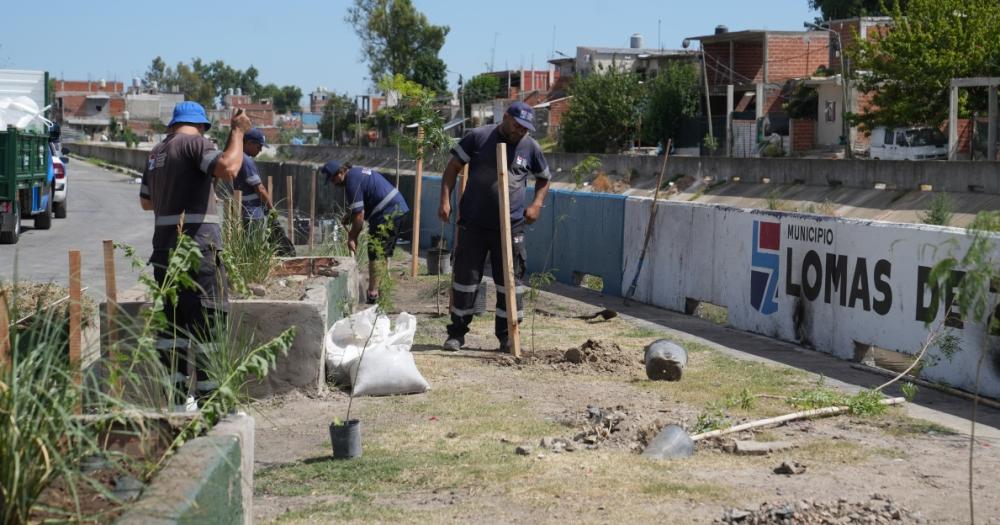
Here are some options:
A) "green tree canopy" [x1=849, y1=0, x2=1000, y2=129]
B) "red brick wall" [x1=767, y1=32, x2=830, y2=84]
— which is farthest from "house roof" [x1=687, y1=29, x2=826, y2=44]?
"green tree canopy" [x1=849, y1=0, x2=1000, y2=129]

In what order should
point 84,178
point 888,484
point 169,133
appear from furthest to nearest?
point 84,178 < point 169,133 < point 888,484

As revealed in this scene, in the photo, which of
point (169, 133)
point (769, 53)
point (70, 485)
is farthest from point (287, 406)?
point (769, 53)

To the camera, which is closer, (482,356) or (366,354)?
(366,354)

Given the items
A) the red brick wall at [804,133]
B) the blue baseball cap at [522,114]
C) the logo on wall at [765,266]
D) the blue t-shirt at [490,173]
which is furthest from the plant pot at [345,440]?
the red brick wall at [804,133]

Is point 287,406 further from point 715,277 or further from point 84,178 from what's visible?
point 84,178

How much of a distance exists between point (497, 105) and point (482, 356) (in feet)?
269

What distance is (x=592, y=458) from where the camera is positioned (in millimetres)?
6348

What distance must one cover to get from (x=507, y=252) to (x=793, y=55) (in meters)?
64.2

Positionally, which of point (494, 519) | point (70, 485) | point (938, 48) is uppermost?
point (938, 48)

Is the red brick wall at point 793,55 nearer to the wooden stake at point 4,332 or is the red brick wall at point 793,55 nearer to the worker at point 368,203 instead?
the worker at point 368,203

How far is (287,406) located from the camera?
7883 mm

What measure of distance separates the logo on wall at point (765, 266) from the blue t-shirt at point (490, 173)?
2397 millimetres

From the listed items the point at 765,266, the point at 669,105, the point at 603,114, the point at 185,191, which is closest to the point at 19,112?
the point at 765,266

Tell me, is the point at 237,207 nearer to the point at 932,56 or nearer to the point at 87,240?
the point at 87,240
